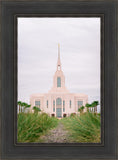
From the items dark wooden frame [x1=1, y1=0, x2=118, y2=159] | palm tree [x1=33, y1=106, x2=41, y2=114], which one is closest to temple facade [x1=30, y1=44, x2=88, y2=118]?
palm tree [x1=33, y1=106, x2=41, y2=114]

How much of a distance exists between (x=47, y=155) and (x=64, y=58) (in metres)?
0.84

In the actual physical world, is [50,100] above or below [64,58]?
below

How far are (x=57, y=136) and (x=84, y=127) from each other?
0.82 feet

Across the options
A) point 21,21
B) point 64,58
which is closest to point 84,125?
point 64,58

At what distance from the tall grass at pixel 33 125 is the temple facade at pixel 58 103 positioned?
74 millimetres

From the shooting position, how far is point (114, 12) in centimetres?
163

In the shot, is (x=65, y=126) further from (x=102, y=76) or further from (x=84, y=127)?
(x=102, y=76)

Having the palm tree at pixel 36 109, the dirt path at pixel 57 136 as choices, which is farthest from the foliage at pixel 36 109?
the dirt path at pixel 57 136

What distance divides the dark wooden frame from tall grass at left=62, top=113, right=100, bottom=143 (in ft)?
0.21

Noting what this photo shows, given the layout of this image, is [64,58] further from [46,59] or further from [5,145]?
[5,145]

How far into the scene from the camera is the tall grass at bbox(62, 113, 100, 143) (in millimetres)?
1640

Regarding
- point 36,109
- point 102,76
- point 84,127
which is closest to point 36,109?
point 36,109

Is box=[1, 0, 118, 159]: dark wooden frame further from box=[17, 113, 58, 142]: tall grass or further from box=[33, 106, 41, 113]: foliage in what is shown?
box=[33, 106, 41, 113]: foliage

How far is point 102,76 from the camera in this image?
165cm
